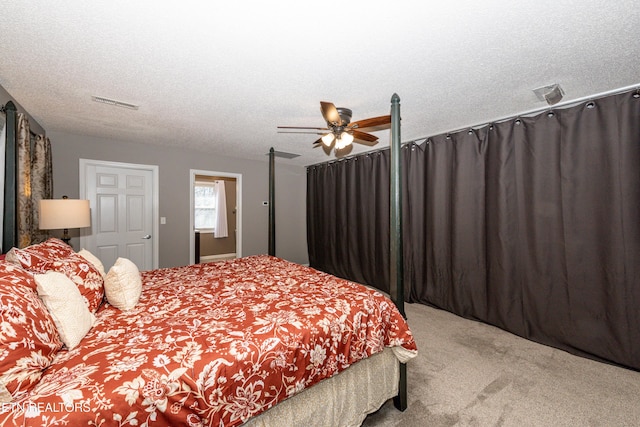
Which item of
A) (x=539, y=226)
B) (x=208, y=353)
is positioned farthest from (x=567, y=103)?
Answer: (x=208, y=353)

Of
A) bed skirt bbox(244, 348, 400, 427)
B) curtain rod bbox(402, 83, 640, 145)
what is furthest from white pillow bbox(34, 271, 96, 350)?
curtain rod bbox(402, 83, 640, 145)

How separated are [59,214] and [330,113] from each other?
2688 mm

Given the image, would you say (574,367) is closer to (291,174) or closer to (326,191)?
(326,191)

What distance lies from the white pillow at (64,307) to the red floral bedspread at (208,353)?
0.23 feet

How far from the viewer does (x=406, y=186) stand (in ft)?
12.3

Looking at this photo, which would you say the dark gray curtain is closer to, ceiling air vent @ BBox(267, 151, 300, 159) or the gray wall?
ceiling air vent @ BBox(267, 151, 300, 159)

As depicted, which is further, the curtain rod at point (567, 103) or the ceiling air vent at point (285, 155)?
the ceiling air vent at point (285, 155)

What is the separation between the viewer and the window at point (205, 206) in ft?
22.5

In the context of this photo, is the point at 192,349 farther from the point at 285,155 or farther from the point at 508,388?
the point at 285,155

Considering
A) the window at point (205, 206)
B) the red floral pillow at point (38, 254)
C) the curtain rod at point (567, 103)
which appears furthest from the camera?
the window at point (205, 206)

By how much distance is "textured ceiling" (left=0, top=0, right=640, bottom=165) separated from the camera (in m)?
1.38

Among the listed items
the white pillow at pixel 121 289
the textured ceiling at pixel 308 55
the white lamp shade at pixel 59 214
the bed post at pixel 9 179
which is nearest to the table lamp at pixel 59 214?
the white lamp shade at pixel 59 214

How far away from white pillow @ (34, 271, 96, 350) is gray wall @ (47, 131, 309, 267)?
3.14m

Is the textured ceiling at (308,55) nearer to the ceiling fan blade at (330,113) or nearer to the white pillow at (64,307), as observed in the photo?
the ceiling fan blade at (330,113)
